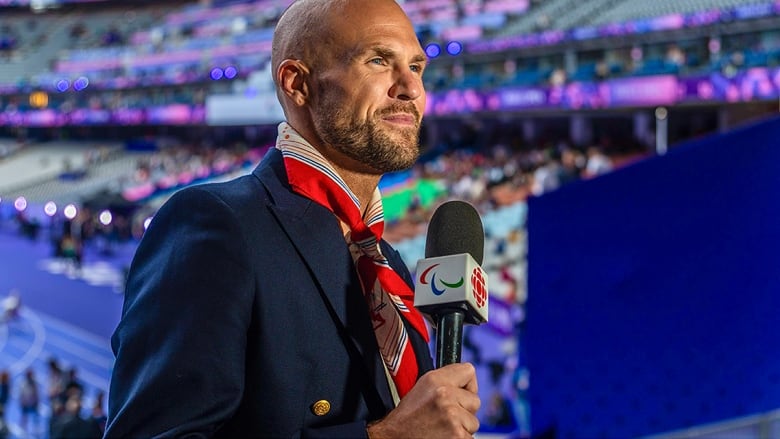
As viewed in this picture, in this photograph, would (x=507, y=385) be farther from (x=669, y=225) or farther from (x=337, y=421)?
(x=337, y=421)

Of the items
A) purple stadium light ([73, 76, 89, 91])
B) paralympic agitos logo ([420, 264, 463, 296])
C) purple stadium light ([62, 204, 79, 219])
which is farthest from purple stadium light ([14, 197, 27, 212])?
paralympic agitos logo ([420, 264, 463, 296])

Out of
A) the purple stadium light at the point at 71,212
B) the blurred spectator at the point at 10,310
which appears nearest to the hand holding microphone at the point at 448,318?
the blurred spectator at the point at 10,310

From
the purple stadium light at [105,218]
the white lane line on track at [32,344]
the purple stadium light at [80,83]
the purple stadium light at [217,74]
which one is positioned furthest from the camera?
the purple stadium light at [80,83]

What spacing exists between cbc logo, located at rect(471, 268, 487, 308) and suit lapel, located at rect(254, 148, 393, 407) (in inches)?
6.0

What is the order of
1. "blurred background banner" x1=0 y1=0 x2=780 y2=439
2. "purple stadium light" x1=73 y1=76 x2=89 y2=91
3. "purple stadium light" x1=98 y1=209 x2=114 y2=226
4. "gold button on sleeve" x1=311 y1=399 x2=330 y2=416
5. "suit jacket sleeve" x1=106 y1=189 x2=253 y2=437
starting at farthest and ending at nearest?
"purple stadium light" x1=73 y1=76 x2=89 y2=91, "purple stadium light" x1=98 y1=209 x2=114 y2=226, "blurred background banner" x1=0 y1=0 x2=780 y2=439, "gold button on sleeve" x1=311 y1=399 x2=330 y2=416, "suit jacket sleeve" x1=106 y1=189 x2=253 y2=437

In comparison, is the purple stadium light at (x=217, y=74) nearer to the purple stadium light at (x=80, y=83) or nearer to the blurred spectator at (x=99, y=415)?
the purple stadium light at (x=80, y=83)

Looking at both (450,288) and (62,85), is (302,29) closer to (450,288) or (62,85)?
(450,288)

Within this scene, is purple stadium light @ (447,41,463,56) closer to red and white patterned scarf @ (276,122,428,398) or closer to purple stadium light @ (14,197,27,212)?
purple stadium light @ (14,197,27,212)

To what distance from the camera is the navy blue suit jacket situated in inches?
39.4

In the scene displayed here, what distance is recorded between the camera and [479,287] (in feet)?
3.97

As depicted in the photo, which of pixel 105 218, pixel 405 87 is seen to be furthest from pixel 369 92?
pixel 105 218

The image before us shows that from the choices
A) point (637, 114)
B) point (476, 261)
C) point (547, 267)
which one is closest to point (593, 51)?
point (637, 114)

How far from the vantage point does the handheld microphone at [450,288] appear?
112 centimetres

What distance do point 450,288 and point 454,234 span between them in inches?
6.5
